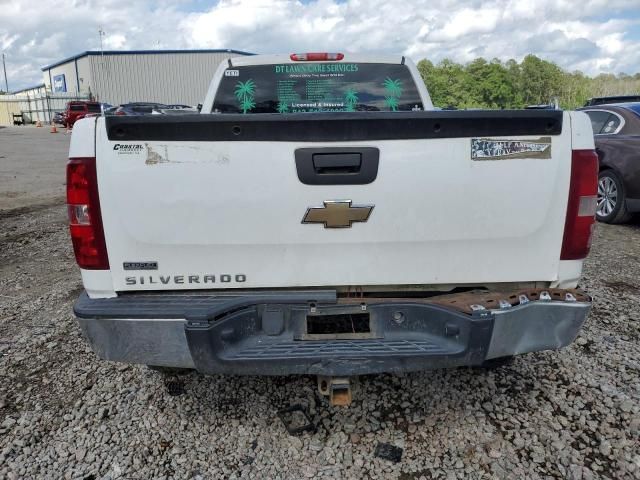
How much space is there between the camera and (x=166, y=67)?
49.1 meters

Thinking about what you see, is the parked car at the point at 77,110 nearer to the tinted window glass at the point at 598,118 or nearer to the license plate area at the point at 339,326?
the tinted window glass at the point at 598,118

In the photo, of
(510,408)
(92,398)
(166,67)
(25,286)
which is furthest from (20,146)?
(166,67)

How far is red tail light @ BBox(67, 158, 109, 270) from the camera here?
89.7 inches

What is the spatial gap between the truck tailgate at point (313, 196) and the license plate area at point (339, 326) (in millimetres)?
184

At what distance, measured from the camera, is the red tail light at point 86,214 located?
2277 mm

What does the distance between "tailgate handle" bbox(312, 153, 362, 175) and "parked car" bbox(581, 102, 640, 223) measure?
5.78 metres

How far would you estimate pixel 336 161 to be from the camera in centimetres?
231

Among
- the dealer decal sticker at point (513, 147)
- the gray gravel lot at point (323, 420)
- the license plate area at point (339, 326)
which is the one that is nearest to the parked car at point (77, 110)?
the gray gravel lot at point (323, 420)

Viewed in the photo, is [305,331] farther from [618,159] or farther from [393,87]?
[618,159]

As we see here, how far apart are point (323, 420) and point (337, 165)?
4.76 ft

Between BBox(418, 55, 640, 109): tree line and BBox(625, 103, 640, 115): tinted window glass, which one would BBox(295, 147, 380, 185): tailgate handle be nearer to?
BBox(625, 103, 640, 115): tinted window glass

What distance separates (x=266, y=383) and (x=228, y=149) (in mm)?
1614

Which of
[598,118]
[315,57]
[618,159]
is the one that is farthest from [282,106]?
[598,118]

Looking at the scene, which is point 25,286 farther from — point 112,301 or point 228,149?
point 228,149
